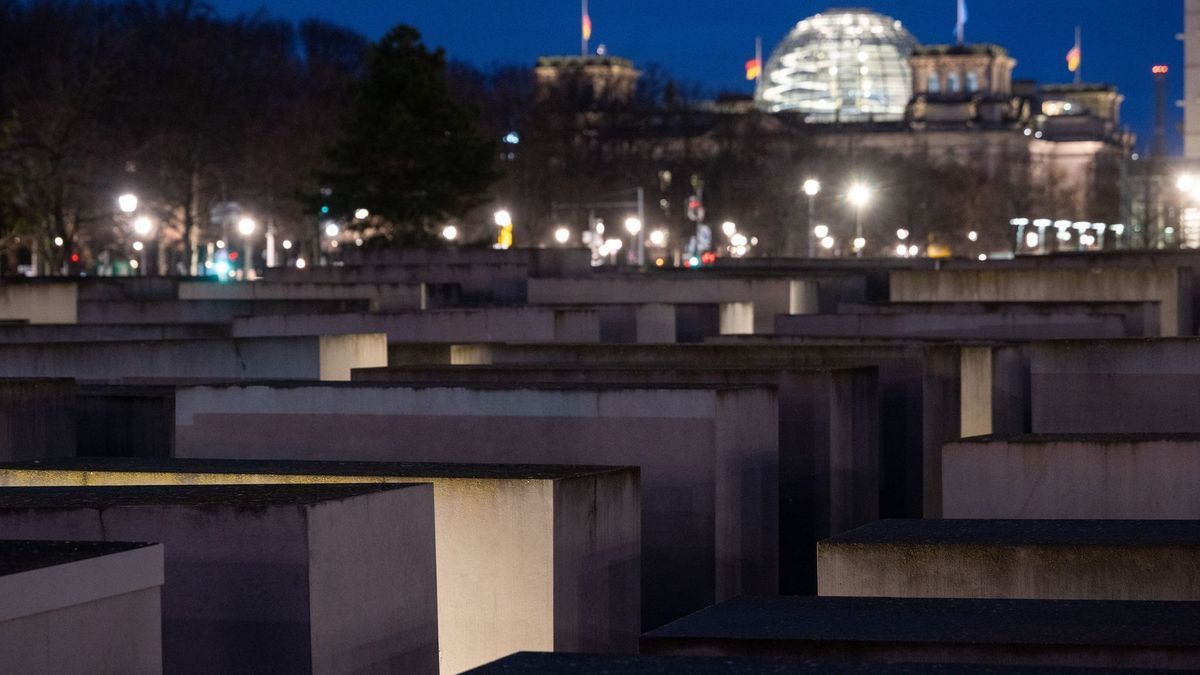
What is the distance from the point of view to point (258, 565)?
1021 centimetres

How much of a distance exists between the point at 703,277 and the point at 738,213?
64.2 metres

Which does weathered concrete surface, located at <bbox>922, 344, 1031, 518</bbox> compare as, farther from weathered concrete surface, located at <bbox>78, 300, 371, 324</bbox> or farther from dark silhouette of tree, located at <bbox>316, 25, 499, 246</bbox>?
dark silhouette of tree, located at <bbox>316, 25, 499, 246</bbox>

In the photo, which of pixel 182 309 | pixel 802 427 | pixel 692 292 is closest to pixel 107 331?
pixel 182 309

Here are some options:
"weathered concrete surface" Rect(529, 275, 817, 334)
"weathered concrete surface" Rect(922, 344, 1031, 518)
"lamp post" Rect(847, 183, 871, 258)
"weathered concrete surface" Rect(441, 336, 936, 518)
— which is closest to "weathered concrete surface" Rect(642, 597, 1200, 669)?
"weathered concrete surface" Rect(922, 344, 1031, 518)

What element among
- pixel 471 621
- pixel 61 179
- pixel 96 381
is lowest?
pixel 471 621

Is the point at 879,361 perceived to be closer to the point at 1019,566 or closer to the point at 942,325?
the point at 942,325

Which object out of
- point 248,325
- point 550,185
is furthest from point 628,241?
point 248,325

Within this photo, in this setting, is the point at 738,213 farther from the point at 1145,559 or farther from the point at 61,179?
the point at 1145,559

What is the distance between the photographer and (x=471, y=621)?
12.7 metres

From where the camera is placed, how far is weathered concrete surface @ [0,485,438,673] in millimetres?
10141

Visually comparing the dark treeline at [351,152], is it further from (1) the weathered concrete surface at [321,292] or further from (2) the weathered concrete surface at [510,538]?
(2) the weathered concrete surface at [510,538]

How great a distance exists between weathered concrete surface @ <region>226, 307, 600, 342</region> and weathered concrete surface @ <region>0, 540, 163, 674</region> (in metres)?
16.9

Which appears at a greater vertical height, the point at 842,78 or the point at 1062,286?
the point at 842,78

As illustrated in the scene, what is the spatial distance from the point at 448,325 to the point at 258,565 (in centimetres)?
1672
